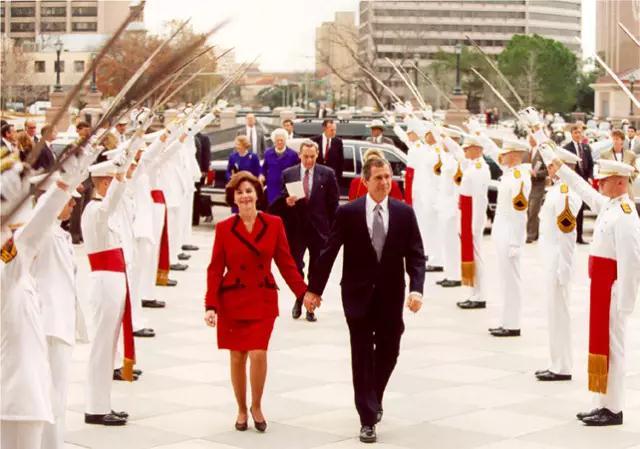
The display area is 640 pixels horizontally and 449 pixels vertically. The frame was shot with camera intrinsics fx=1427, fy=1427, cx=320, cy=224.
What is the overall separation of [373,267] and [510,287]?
4582 millimetres

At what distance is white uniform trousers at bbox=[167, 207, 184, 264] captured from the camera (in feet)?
65.3

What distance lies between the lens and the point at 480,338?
46.0ft

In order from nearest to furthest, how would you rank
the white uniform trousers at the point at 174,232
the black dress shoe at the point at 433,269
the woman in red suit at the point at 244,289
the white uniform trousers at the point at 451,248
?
the woman in red suit at the point at 244,289, the white uniform trousers at the point at 451,248, the white uniform trousers at the point at 174,232, the black dress shoe at the point at 433,269

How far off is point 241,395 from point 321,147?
42.9 feet

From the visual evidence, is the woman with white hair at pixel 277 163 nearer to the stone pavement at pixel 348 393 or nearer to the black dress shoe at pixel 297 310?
the stone pavement at pixel 348 393

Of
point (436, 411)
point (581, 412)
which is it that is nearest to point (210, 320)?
point (436, 411)

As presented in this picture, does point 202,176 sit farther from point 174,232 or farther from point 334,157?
point 174,232

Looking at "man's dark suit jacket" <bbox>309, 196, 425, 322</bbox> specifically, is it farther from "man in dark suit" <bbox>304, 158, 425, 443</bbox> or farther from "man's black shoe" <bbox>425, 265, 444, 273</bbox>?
"man's black shoe" <bbox>425, 265, 444, 273</bbox>

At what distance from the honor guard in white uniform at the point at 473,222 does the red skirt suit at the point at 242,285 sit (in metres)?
6.39

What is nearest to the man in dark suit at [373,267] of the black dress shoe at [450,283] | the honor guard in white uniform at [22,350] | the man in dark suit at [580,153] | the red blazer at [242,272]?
the red blazer at [242,272]

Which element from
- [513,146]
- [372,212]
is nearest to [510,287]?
[513,146]

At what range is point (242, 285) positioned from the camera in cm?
973

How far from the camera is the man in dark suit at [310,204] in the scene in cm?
1531

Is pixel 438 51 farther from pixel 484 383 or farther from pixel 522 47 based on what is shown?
pixel 484 383
